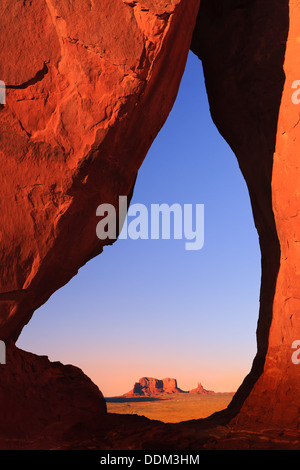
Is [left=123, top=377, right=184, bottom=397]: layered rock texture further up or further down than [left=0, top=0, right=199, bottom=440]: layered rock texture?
further down

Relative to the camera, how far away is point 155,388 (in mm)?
19031

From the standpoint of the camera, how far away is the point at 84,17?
4.43 metres

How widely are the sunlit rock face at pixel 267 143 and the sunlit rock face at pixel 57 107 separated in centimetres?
168

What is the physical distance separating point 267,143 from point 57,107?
264 centimetres

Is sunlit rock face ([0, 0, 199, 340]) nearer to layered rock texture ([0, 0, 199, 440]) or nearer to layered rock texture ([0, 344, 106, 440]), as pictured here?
layered rock texture ([0, 0, 199, 440])

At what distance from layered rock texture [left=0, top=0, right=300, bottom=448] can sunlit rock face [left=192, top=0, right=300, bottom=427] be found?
2 cm

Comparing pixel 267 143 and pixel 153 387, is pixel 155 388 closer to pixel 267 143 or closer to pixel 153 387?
pixel 153 387

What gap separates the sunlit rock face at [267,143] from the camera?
17.5 feet

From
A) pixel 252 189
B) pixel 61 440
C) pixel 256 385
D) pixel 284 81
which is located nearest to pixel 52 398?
pixel 61 440

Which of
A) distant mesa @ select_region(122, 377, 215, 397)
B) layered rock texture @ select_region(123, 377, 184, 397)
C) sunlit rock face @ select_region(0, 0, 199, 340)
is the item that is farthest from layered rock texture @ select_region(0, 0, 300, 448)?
layered rock texture @ select_region(123, 377, 184, 397)

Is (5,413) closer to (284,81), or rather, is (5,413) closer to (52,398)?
(52,398)

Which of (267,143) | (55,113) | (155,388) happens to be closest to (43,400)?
(55,113)

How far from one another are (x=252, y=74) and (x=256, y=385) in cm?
371

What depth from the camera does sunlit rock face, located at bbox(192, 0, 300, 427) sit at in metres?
5.32
